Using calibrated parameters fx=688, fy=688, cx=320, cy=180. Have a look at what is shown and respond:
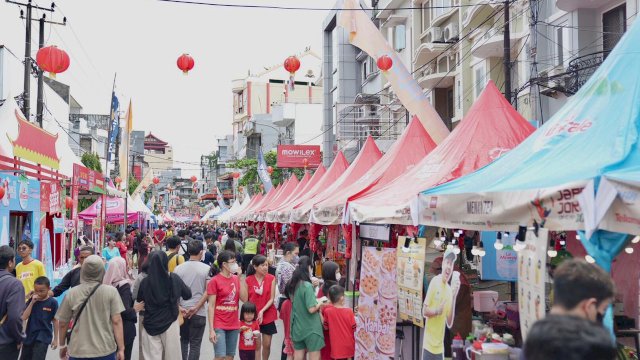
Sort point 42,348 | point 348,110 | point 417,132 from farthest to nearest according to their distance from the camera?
point 348,110
point 417,132
point 42,348

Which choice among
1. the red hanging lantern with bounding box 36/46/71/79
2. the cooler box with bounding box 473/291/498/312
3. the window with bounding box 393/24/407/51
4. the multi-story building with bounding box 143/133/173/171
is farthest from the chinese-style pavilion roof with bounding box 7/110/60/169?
the multi-story building with bounding box 143/133/173/171

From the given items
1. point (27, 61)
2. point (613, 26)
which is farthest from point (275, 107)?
point (613, 26)

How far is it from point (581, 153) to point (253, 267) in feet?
17.3

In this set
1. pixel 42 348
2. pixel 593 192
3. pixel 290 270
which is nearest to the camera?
pixel 593 192

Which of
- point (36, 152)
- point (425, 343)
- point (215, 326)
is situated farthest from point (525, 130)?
point (36, 152)

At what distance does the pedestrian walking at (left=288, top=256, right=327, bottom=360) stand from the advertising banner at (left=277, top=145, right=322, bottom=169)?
1300 inches

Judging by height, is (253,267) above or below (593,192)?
below

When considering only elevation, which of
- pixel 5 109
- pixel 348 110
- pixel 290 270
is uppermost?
pixel 348 110

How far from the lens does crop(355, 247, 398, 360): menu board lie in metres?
8.48

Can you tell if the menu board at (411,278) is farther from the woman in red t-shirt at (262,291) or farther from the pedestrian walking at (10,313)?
the pedestrian walking at (10,313)

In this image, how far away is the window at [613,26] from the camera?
15.7m

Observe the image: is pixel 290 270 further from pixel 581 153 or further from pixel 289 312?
pixel 581 153

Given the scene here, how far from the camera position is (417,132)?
13281mm

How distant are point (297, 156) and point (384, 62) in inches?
1130
